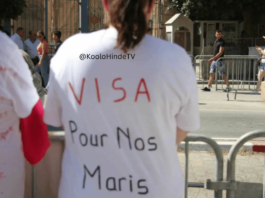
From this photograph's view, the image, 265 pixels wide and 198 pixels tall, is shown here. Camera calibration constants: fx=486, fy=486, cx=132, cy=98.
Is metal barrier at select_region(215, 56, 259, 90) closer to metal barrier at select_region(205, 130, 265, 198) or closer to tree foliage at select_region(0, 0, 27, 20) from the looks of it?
metal barrier at select_region(205, 130, 265, 198)

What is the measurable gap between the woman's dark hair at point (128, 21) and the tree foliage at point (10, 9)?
23.3 metres

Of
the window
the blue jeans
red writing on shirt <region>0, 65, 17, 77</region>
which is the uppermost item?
the window

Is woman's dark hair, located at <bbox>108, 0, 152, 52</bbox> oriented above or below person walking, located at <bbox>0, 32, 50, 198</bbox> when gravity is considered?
above

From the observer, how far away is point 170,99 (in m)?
1.96

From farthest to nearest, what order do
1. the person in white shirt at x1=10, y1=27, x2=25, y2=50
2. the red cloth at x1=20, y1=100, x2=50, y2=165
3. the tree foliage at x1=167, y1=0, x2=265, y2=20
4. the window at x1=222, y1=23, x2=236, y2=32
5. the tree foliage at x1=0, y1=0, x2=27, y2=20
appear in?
the window at x1=222, y1=23, x2=236, y2=32 < the tree foliage at x1=0, y1=0, x2=27, y2=20 < the tree foliage at x1=167, y1=0, x2=265, y2=20 < the person in white shirt at x1=10, y1=27, x2=25, y2=50 < the red cloth at x1=20, y1=100, x2=50, y2=165

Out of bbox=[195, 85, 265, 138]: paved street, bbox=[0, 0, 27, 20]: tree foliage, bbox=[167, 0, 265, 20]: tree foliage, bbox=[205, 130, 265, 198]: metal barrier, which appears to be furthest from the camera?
bbox=[0, 0, 27, 20]: tree foliage

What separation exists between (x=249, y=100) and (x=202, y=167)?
7283 millimetres

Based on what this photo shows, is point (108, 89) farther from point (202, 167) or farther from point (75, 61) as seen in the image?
point (202, 167)

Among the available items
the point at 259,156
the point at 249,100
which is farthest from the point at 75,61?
the point at 249,100

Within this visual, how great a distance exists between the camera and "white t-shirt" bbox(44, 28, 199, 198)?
6.37 ft

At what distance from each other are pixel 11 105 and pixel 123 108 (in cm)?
54

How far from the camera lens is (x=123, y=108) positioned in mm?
1945

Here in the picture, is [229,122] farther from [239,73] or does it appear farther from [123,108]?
[123,108]

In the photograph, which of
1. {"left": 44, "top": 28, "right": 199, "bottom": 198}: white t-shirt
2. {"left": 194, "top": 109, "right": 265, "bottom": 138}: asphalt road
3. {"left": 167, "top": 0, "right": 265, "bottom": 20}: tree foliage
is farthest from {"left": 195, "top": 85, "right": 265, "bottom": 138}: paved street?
{"left": 167, "top": 0, "right": 265, "bottom": 20}: tree foliage
